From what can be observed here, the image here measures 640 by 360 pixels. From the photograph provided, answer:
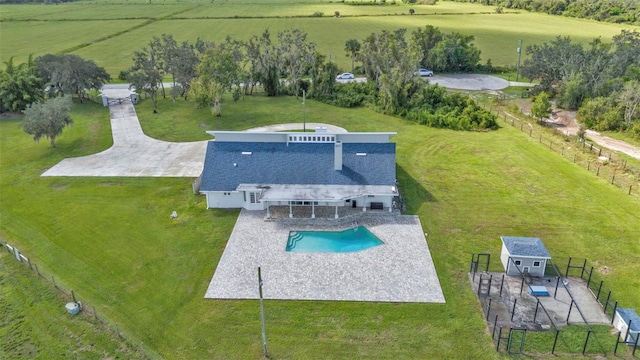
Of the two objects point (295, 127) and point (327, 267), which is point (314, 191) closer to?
point (327, 267)

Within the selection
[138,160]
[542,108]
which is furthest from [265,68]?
[542,108]

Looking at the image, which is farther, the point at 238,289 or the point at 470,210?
the point at 470,210

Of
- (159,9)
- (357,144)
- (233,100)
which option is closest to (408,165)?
(357,144)

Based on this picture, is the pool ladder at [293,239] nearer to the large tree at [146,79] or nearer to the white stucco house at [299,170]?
the white stucco house at [299,170]

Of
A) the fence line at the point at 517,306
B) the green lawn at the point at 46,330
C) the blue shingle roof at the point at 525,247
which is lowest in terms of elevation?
the green lawn at the point at 46,330

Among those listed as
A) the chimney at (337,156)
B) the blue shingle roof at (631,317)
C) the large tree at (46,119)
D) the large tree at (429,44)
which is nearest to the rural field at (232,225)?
the blue shingle roof at (631,317)

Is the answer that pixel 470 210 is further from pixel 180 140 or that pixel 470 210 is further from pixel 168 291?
pixel 180 140

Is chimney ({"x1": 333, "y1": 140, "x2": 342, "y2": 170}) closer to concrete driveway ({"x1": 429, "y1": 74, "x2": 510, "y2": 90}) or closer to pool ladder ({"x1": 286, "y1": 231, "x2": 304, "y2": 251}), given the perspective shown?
pool ladder ({"x1": 286, "y1": 231, "x2": 304, "y2": 251})
